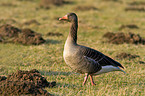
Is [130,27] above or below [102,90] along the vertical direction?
below

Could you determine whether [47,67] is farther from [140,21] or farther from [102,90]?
[140,21]

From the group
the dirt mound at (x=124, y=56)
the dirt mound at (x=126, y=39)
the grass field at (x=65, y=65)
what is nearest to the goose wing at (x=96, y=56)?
the grass field at (x=65, y=65)

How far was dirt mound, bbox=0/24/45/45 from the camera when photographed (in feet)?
44.6

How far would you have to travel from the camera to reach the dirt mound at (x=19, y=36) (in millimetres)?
13580

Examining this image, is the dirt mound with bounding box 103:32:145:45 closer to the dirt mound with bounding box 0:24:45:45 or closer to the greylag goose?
the dirt mound with bounding box 0:24:45:45

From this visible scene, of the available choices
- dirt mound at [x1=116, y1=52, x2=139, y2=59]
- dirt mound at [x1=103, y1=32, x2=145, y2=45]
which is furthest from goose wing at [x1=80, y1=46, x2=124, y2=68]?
dirt mound at [x1=103, y1=32, x2=145, y2=45]

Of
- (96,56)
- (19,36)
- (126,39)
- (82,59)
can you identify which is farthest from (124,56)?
Answer: (19,36)

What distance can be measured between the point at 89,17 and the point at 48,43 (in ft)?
34.8

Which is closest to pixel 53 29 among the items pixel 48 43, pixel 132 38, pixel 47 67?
pixel 48 43

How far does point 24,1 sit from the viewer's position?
103 ft

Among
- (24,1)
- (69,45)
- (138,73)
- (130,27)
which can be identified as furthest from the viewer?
(24,1)

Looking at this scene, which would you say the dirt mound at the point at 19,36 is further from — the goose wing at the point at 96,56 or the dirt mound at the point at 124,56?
the goose wing at the point at 96,56

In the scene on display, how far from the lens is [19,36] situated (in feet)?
46.1

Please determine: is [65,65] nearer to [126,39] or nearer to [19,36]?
[19,36]
